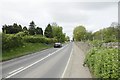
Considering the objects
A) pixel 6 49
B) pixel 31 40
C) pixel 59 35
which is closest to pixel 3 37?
pixel 6 49

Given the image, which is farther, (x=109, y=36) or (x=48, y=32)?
(x=48, y=32)

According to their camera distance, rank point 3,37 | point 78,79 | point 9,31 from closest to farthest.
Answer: point 78,79
point 3,37
point 9,31

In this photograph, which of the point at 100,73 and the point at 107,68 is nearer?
the point at 107,68

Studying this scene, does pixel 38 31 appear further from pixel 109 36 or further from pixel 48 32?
pixel 109 36

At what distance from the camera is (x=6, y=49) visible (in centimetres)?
3156

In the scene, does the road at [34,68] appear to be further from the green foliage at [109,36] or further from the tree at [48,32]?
the tree at [48,32]

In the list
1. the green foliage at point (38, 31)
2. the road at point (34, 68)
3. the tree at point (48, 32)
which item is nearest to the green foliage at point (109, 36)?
the road at point (34, 68)

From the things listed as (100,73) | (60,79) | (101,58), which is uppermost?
(101,58)

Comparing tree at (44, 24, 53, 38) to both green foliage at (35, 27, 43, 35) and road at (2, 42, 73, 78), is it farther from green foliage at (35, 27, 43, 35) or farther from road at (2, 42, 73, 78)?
road at (2, 42, 73, 78)

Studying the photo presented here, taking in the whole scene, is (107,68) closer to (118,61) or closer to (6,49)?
(118,61)

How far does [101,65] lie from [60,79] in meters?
4.01

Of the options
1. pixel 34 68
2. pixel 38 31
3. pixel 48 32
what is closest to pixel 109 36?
pixel 34 68

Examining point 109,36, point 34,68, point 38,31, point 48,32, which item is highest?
point 38,31

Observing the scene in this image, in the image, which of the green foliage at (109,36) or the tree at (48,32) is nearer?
the green foliage at (109,36)
